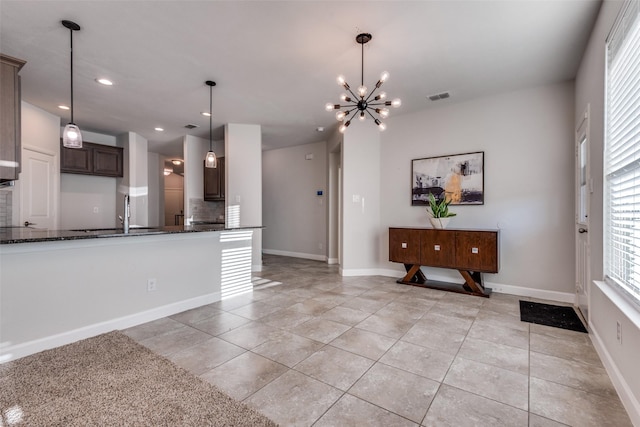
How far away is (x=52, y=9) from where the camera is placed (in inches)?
92.7

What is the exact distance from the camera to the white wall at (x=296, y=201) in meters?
6.73

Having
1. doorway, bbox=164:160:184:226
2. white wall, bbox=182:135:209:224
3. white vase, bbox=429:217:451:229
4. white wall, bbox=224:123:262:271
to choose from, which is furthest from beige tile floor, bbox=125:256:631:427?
doorway, bbox=164:160:184:226

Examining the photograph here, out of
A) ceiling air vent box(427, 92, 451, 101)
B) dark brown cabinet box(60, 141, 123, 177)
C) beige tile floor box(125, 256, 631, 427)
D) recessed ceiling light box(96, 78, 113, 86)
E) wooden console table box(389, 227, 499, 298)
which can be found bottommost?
beige tile floor box(125, 256, 631, 427)

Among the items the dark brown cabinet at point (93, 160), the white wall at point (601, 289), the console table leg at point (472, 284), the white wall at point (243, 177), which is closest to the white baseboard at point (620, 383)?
the white wall at point (601, 289)

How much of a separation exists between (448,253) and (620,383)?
91.5 inches

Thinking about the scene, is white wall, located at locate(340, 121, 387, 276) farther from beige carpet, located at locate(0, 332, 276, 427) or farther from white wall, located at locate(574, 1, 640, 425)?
beige carpet, located at locate(0, 332, 276, 427)

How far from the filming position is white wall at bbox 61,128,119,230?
559 centimetres

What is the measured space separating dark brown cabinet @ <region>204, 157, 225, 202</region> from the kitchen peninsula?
107 inches

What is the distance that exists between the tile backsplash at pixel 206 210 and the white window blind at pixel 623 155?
20.7 ft

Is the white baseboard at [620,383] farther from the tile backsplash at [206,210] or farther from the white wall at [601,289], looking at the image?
the tile backsplash at [206,210]

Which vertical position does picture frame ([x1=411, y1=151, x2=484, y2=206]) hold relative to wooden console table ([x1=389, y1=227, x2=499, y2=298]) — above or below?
above

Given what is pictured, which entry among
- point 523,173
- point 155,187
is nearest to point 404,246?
point 523,173

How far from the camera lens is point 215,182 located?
248 inches

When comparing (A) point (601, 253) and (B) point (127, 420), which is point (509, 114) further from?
(B) point (127, 420)
